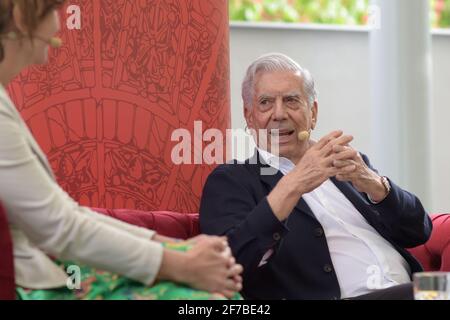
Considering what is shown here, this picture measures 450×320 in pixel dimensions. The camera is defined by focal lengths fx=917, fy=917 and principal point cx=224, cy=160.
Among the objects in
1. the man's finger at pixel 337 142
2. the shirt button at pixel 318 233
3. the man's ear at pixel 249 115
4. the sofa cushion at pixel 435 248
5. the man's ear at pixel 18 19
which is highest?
the man's ear at pixel 18 19

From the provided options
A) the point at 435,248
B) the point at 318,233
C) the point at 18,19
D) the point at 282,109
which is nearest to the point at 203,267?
the point at 18,19

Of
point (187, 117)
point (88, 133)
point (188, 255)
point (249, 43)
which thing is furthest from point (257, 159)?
point (249, 43)

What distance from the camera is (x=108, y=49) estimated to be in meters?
2.91

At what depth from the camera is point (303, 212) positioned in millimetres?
2723

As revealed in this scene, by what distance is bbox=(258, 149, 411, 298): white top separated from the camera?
8.66 feet

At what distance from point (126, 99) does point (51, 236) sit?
3.89 feet

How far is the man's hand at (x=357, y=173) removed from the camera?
8.78 ft

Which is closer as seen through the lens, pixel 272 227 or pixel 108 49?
pixel 272 227

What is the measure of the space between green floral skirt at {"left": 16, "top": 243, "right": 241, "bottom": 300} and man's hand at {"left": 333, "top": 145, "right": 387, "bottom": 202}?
82 cm

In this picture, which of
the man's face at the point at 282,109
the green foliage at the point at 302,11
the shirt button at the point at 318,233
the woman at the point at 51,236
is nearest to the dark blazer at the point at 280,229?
the shirt button at the point at 318,233

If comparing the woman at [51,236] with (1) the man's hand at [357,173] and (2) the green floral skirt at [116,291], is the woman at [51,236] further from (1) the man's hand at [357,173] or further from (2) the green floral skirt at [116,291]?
(1) the man's hand at [357,173]

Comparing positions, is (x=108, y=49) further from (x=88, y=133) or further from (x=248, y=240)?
(x=248, y=240)

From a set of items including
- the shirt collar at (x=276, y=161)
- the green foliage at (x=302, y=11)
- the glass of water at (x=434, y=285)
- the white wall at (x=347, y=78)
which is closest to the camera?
the glass of water at (x=434, y=285)

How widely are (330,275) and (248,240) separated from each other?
315 mm
